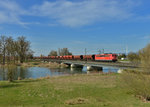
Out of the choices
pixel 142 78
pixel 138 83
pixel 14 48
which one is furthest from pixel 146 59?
pixel 14 48

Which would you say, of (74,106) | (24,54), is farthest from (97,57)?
(74,106)

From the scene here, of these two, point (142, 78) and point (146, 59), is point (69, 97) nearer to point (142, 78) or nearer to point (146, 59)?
point (142, 78)

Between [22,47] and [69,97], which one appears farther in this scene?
[22,47]

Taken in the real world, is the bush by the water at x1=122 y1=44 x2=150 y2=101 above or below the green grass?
above

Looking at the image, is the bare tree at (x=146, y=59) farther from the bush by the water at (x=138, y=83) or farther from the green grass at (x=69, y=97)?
the green grass at (x=69, y=97)

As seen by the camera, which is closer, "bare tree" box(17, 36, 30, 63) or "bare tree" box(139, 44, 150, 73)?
"bare tree" box(139, 44, 150, 73)

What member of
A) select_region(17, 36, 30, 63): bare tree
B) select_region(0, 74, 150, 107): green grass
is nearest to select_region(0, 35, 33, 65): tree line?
select_region(17, 36, 30, 63): bare tree

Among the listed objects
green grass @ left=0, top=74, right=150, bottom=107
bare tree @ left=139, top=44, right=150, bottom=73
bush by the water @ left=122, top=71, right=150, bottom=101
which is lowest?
green grass @ left=0, top=74, right=150, bottom=107

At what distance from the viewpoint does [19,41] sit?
2714 inches

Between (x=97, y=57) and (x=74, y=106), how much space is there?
182 ft

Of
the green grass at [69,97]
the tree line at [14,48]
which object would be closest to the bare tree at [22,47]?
the tree line at [14,48]

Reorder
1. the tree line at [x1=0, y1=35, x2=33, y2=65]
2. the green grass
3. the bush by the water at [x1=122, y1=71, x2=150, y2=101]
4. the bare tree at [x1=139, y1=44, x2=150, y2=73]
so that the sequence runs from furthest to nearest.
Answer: the tree line at [x1=0, y1=35, x2=33, y2=65], the bare tree at [x1=139, y1=44, x2=150, y2=73], the bush by the water at [x1=122, y1=71, x2=150, y2=101], the green grass

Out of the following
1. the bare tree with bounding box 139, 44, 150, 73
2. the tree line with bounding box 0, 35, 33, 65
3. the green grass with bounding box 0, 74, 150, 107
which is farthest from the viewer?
the tree line with bounding box 0, 35, 33, 65

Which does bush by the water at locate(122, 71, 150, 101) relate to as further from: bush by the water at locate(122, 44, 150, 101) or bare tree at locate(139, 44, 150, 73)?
bare tree at locate(139, 44, 150, 73)
